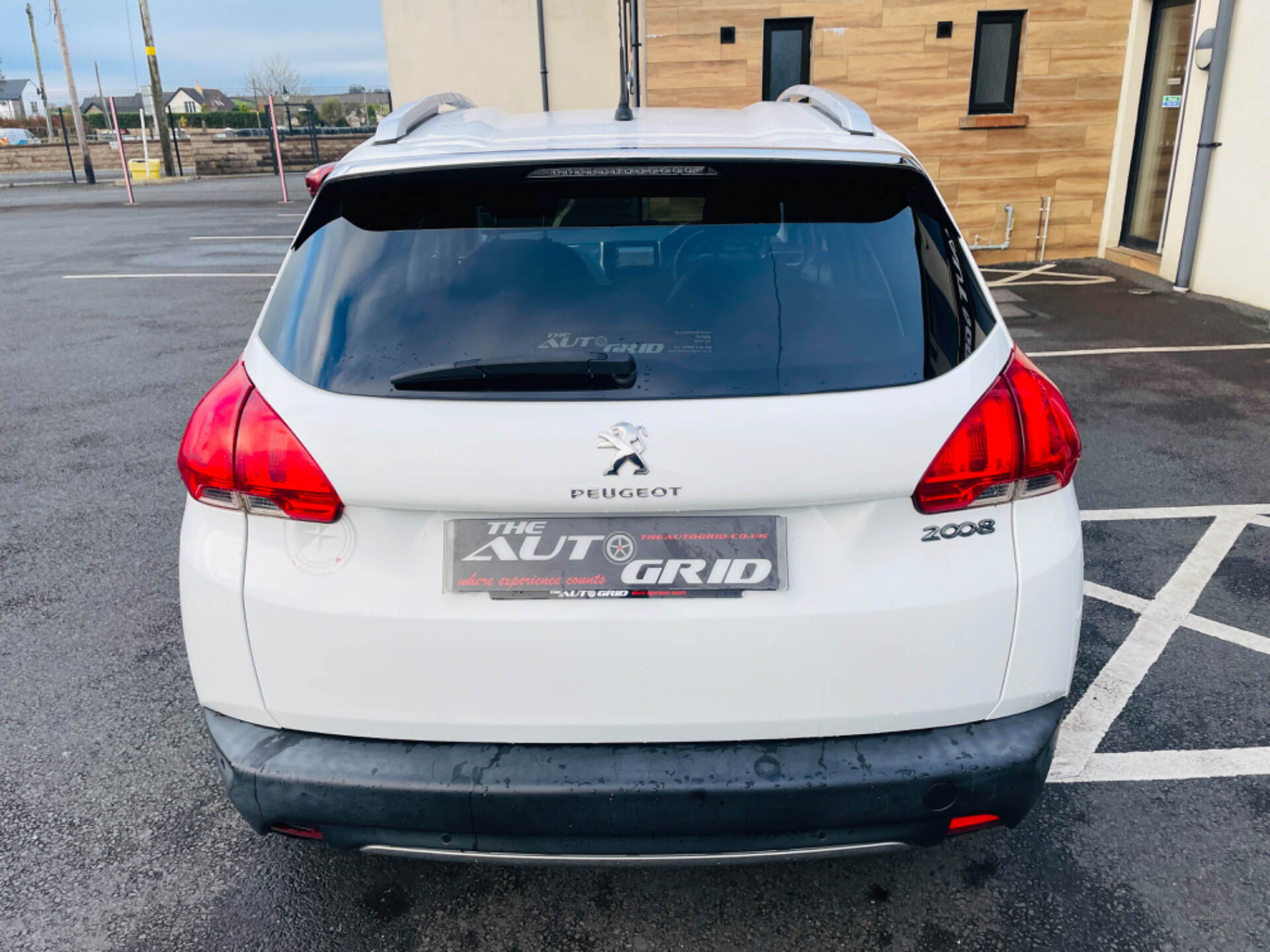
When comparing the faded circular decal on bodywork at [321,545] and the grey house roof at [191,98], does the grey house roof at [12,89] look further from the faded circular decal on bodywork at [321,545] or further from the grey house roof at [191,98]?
the faded circular decal on bodywork at [321,545]

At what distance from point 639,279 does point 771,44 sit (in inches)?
432

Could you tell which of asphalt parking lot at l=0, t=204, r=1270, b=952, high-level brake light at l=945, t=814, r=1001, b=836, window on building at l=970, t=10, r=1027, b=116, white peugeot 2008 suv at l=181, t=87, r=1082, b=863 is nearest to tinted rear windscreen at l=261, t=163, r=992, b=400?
white peugeot 2008 suv at l=181, t=87, r=1082, b=863

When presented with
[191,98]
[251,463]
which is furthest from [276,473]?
[191,98]

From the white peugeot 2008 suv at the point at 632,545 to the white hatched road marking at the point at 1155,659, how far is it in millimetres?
1045

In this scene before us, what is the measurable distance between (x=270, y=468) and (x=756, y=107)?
6.06 ft

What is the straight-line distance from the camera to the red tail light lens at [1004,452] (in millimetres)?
1758

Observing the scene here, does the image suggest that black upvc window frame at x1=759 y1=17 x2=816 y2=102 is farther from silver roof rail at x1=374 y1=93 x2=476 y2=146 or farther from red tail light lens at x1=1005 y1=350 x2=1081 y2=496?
red tail light lens at x1=1005 y1=350 x2=1081 y2=496

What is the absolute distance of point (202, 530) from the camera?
1.88m

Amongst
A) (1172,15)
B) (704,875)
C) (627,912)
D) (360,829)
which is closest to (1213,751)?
(704,875)

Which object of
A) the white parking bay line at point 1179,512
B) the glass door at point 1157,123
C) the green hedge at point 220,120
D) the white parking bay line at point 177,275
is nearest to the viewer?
the white parking bay line at point 1179,512

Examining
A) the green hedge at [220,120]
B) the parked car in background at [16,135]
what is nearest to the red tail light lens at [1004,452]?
the green hedge at [220,120]

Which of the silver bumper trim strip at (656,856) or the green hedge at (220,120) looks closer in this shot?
the silver bumper trim strip at (656,856)

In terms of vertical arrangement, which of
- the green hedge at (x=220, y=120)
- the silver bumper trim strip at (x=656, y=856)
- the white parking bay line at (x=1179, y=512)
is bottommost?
the white parking bay line at (x=1179, y=512)

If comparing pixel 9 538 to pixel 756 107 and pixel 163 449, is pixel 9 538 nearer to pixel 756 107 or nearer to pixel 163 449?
pixel 163 449
